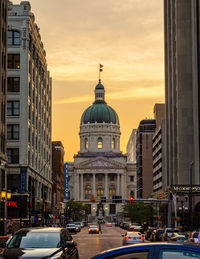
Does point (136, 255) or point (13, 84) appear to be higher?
point (13, 84)

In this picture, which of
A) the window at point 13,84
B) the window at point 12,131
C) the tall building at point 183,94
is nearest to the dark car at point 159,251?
the window at point 12,131

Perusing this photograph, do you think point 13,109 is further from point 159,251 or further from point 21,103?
point 159,251

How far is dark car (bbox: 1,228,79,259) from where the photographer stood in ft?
58.2

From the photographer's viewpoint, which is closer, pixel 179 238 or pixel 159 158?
pixel 179 238

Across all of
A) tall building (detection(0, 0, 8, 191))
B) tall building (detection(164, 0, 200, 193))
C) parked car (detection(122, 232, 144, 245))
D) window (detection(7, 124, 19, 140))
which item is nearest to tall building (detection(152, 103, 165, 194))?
tall building (detection(164, 0, 200, 193))

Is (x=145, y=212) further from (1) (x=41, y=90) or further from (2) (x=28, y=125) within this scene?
(2) (x=28, y=125)

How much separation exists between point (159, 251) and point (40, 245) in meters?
9.54

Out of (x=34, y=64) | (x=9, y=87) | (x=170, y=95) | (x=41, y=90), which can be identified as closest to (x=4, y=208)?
(x=9, y=87)

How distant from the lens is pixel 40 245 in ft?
62.7

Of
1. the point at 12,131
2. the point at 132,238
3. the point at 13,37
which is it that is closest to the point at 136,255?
the point at 132,238

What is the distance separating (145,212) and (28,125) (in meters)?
60.7

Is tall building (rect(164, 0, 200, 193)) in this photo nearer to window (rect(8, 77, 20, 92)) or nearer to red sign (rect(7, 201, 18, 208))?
window (rect(8, 77, 20, 92))

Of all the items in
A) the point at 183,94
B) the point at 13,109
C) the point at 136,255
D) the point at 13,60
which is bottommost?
the point at 136,255

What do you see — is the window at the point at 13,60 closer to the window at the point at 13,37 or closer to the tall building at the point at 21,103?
the tall building at the point at 21,103
